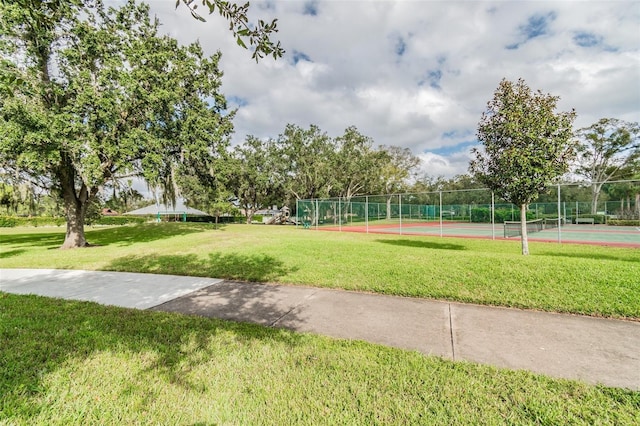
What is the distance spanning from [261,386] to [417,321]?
2.30 metres

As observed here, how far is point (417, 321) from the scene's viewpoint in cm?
380

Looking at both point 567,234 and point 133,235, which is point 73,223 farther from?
point 567,234

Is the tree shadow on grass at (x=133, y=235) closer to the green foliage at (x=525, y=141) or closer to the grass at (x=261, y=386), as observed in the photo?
the grass at (x=261, y=386)

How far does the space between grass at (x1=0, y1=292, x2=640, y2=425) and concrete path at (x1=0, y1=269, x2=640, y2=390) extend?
1.15 ft

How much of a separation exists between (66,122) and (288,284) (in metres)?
10.2

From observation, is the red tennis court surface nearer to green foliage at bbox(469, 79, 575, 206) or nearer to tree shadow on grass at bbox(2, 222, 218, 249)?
green foliage at bbox(469, 79, 575, 206)

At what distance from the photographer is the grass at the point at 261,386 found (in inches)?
78.7

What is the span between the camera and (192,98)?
604 inches

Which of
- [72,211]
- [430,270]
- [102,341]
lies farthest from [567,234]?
[72,211]

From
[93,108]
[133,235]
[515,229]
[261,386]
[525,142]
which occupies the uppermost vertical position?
[93,108]

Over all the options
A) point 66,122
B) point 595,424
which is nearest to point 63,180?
point 66,122

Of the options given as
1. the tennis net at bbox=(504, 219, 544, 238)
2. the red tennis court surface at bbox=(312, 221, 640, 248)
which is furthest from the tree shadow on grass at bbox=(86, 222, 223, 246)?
the tennis net at bbox=(504, 219, 544, 238)

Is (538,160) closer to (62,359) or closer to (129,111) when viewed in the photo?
(62,359)

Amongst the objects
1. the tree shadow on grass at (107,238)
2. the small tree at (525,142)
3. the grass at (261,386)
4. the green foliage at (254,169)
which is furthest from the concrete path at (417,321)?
the green foliage at (254,169)
